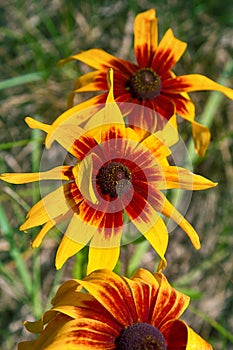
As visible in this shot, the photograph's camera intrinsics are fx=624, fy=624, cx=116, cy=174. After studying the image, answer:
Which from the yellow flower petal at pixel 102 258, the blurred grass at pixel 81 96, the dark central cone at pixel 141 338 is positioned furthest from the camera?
the blurred grass at pixel 81 96

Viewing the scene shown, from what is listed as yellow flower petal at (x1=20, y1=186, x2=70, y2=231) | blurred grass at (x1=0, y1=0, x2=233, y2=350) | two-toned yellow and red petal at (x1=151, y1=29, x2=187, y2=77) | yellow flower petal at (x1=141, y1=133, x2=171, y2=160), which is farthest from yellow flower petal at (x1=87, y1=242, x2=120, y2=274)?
blurred grass at (x1=0, y1=0, x2=233, y2=350)

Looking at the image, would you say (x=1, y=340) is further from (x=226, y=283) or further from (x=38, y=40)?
(x=38, y=40)

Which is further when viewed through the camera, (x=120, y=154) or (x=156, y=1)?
(x=156, y=1)

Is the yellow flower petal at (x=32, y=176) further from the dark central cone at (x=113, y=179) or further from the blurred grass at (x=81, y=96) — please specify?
the blurred grass at (x=81, y=96)

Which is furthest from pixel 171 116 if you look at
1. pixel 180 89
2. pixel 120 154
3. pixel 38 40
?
pixel 38 40

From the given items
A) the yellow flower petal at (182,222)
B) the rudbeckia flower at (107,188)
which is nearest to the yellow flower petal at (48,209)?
the rudbeckia flower at (107,188)

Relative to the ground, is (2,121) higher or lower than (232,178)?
higher

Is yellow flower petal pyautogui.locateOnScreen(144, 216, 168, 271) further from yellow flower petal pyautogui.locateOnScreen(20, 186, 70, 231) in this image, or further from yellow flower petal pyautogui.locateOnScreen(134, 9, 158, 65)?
yellow flower petal pyautogui.locateOnScreen(134, 9, 158, 65)
